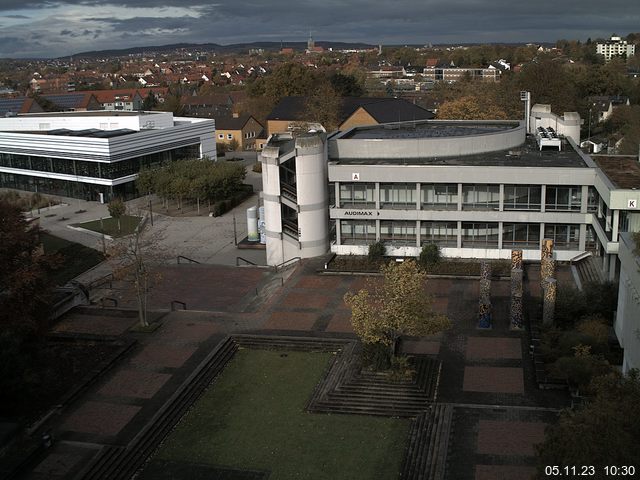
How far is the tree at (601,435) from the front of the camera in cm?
1400

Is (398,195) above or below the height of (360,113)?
below

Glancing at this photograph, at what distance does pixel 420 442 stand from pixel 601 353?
8546 millimetres

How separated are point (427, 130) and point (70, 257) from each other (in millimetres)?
27459

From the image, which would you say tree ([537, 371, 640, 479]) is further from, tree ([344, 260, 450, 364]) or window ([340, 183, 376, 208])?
window ([340, 183, 376, 208])

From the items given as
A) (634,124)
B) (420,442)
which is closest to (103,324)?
(420,442)

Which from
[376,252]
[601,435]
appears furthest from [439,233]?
[601,435]

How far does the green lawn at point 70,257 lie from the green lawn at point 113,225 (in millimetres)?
3593

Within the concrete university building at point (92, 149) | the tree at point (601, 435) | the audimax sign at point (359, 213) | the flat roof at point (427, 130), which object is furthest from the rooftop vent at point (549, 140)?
the concrete university building at point (92, 149)

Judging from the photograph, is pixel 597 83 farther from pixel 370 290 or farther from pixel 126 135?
pixel 370 290

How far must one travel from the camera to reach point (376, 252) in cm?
Result: 4181

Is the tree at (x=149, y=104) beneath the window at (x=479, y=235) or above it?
above

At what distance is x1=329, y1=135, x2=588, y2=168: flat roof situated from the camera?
42.7 metres

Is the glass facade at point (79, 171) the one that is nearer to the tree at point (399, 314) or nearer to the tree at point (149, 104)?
the tree at point (399, 314)

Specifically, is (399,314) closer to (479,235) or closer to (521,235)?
(479,235)
